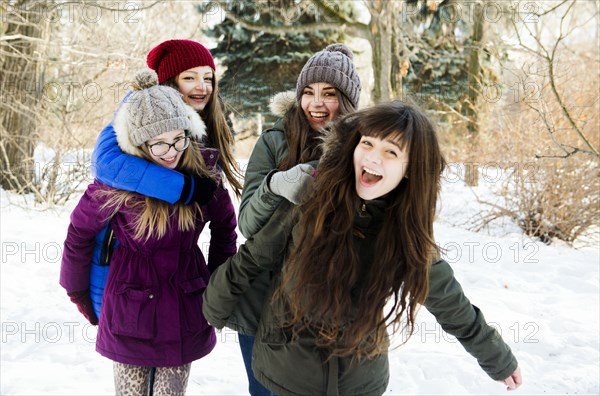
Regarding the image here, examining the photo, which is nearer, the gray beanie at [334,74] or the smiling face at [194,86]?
the gray beanie at [334,74]

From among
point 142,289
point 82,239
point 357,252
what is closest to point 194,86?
point 82,239

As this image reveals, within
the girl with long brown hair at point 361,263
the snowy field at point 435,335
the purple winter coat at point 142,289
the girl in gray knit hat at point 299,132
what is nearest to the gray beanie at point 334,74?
the girl in gray knit hat at point 299,132

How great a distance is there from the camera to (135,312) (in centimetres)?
183

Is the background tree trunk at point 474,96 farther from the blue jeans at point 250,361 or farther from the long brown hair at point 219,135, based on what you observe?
the blue jeans at point 250,361

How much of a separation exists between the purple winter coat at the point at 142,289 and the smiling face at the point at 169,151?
0.69 feet

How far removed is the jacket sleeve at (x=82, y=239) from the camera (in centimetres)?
183

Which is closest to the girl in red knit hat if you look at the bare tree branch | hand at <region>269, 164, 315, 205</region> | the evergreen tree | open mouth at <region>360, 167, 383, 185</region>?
hand at <region>269, 164, 315, 205</region>

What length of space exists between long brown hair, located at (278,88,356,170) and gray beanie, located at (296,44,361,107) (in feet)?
0.12

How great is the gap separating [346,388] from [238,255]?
1.81ft

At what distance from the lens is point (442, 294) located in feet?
5.24

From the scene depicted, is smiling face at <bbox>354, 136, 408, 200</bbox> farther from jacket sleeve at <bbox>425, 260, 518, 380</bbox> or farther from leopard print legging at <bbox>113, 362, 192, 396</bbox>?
leopard print legging at <bbox>113, 362, 192, 396</bbox>

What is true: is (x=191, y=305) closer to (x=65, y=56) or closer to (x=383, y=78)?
(x=383, y=78)

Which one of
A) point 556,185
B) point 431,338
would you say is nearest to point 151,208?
point 431,338

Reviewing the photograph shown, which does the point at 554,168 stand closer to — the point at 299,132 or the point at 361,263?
the point at 299,132
